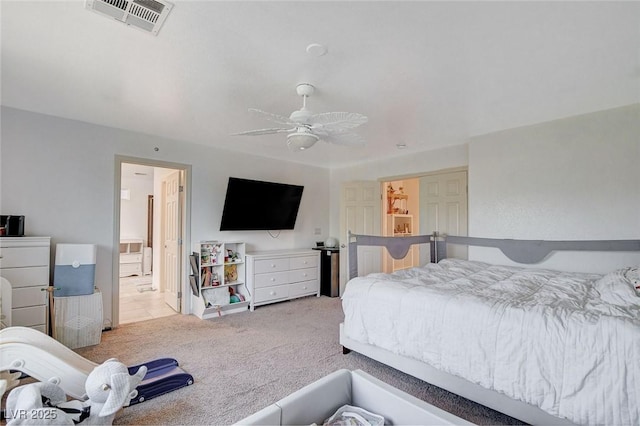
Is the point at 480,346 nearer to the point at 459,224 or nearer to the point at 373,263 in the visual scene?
the point at 373,263

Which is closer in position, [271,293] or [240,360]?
[240,360]

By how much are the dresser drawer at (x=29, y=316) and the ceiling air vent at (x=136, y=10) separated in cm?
280

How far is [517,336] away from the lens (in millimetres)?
1714

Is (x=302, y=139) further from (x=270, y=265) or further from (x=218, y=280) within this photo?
(x=218, y=280)

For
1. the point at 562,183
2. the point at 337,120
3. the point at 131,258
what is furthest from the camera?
the point at 131,258

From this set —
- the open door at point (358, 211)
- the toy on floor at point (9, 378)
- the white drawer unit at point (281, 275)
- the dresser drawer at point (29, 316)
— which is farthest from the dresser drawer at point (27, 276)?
the open door at point (358, 211)

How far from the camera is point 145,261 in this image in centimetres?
748

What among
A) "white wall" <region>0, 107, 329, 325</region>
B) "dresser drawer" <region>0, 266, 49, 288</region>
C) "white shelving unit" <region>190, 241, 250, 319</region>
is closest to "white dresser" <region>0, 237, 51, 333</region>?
"dresser drawer" <region>0, 266, 49, 288</region>

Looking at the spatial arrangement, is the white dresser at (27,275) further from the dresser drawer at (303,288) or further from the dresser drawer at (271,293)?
the dresser drawer at (303,288)

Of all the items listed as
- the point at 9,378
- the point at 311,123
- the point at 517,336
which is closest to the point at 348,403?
the point at 517,336

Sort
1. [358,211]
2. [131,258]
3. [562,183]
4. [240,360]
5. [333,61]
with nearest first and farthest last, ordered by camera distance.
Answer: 1. [333,61]
2. [240,360]
3. [562,183]
4. [358,211]
5. [131,258]

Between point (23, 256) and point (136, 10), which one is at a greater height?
point (136, 10)

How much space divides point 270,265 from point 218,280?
767 millimetres

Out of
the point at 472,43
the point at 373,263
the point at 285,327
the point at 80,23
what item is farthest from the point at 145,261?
the point at 472,43
